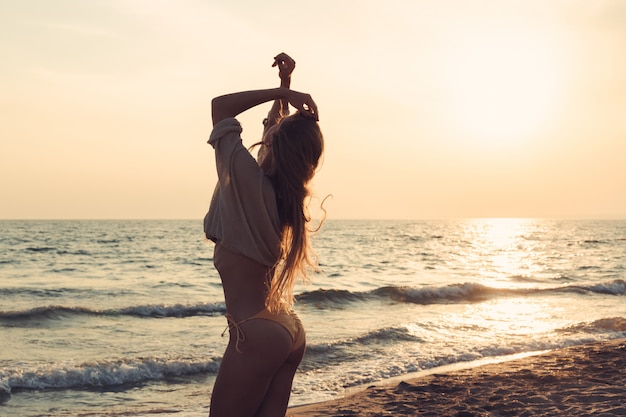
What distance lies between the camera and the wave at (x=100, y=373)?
31.2ft

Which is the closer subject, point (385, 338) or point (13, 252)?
point (385, 338)

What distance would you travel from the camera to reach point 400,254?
44375 millimetres

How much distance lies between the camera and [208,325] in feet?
50.3

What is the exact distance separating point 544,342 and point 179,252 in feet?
99.4

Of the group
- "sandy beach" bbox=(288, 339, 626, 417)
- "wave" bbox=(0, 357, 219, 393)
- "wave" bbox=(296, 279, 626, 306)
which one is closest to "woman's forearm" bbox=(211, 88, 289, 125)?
"sandy beach" bbox=(288, 339, 626, 417)

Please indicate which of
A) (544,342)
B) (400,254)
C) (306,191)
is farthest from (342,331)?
(400,254)

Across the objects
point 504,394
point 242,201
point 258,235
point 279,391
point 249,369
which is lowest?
point 504,394

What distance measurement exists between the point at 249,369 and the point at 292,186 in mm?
659

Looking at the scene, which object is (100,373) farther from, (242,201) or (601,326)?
(601,326)

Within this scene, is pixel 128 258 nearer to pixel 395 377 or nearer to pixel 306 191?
pixel 395 377

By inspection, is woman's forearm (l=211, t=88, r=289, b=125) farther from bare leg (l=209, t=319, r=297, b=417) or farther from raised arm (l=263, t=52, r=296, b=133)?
bare leg (l=209, t=319, r=297, b=417)

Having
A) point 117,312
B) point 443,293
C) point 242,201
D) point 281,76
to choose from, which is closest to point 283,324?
point 242,201

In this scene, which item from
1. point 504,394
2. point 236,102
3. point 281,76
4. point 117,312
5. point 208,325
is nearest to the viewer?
point 236,102

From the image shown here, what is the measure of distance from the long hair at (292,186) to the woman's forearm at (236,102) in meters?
0.12
